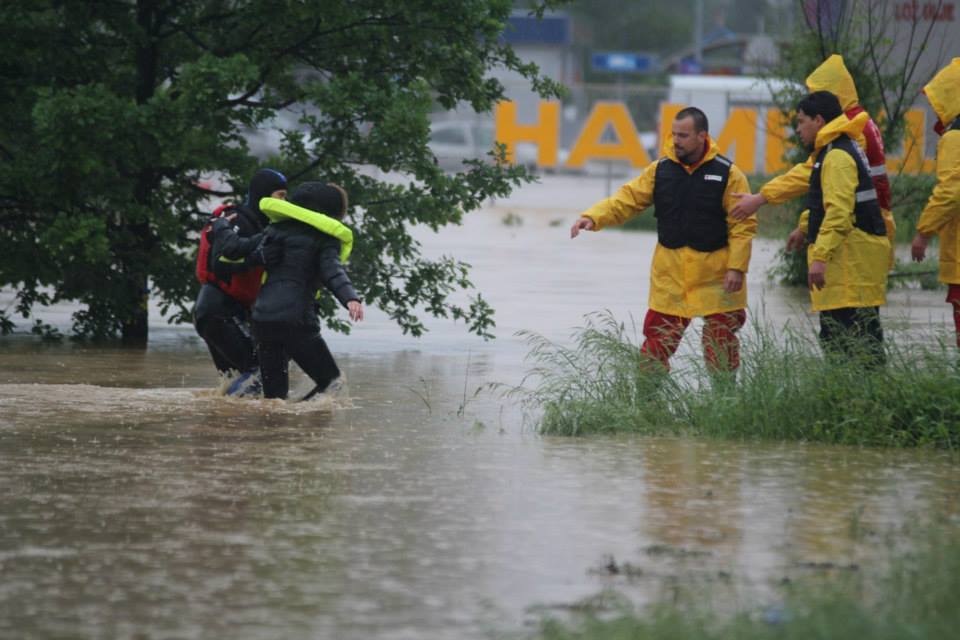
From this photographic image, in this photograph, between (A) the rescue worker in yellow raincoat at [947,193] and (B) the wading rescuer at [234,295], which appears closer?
(A) the rescue worker in yellow raincoat at [947,193]

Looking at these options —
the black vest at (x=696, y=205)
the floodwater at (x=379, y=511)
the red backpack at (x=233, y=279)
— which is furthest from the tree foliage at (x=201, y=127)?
the black vest at (x=696, y=205)

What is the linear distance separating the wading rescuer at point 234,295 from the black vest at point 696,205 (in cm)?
222

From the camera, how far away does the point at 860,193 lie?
10.3 meters

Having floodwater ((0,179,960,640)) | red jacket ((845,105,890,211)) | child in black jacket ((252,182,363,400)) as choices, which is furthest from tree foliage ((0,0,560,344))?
red jacket ((845,105,890,211))

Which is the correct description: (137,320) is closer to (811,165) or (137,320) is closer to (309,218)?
(309,218)

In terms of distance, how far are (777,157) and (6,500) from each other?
25.8 metres

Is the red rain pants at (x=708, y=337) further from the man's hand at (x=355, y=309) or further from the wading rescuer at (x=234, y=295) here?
the wading rescuer at (x=234, y=295)


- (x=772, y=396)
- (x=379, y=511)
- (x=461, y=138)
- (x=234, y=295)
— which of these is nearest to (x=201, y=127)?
(x=234, y=295)

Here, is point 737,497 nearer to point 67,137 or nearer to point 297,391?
point 297,391

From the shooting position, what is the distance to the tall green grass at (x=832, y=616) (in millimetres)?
5098

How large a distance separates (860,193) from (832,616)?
17.7 feet

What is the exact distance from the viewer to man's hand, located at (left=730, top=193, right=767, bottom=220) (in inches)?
407

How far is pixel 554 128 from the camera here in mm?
38562

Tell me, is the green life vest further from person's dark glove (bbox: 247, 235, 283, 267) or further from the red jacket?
the red jacket
